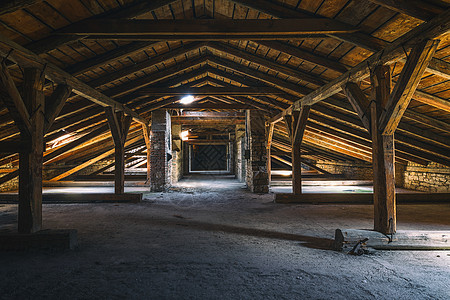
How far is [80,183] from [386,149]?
10.4 metres

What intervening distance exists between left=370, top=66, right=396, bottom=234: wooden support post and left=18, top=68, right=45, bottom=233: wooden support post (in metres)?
4.42

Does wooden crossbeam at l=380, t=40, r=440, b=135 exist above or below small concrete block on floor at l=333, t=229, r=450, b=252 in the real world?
above

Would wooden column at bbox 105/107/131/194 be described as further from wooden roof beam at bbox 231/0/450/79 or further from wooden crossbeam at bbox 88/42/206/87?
wooden roof beam at bbox 231/0/450/79

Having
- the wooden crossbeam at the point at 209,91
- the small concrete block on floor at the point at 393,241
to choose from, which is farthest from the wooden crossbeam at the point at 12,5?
the small concrete block on floor at the point at 393,241

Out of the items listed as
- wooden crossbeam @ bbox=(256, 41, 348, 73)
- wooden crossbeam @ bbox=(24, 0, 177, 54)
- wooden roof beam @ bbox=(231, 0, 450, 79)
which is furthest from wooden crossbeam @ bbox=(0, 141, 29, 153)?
wooden crossbeam @ bbox=(256, 41, 348, 73)

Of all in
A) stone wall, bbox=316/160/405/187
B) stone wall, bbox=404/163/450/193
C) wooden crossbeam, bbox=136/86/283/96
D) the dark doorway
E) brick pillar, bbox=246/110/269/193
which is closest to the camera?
wooden crossbeam, bbox=136/86/283/96

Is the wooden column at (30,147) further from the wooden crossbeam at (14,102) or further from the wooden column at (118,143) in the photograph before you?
the wooden column at (118,143)

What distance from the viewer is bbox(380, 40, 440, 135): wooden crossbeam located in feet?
8.62

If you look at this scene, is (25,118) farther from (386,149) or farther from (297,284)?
(386,149)

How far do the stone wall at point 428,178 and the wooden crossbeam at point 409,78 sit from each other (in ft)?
20.4

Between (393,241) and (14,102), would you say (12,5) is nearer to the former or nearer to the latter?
(14,102)

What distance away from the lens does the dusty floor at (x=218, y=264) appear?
2.05 meters

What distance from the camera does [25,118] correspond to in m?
3.06

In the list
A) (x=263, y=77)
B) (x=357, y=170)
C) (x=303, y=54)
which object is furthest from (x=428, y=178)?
(x=303, y=54)
